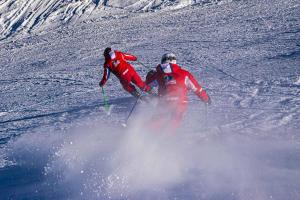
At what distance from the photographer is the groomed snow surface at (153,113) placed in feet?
21.5

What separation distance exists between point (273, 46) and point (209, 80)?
2831 millimetres

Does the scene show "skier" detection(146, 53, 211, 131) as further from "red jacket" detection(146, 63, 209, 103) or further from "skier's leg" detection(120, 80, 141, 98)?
"skier's leg" detection(120, 80, 141, 98)

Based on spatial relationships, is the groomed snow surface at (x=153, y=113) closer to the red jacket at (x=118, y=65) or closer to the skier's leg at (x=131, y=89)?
the skier's leg at (x=131, y=89)

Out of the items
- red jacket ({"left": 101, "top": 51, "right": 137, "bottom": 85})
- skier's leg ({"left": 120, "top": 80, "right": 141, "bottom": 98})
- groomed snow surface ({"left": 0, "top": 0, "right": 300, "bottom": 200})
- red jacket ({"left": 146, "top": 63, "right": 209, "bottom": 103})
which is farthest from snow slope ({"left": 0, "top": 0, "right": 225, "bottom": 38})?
red jacket ({"left": 146, "top": 63, "right": 209, "bottom": 103})

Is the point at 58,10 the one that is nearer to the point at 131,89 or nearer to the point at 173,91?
the point at 131,89

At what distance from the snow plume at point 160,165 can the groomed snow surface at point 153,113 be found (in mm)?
22

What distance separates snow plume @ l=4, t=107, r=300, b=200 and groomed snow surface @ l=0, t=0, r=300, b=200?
2 cm

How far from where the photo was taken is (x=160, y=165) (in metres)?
6.95

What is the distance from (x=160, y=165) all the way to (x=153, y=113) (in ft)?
8.43

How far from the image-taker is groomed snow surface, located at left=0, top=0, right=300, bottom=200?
21.5 ft

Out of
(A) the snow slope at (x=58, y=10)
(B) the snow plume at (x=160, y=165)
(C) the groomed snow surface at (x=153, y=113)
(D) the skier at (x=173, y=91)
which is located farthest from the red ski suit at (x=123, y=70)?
(A) the snow slope at (x=58, y=10)

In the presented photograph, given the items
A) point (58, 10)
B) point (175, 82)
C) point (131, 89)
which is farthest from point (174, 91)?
point (58, 10)

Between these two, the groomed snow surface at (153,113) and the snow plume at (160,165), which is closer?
the snow plume at (160,165)

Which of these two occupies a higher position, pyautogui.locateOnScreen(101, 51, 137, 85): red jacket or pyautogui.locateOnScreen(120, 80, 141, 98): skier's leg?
pyautogui.locateOnScreen(101, 51, 137, 85): red jacket
